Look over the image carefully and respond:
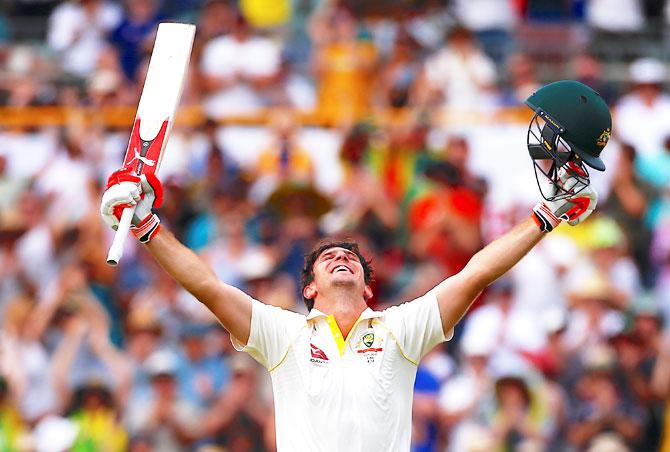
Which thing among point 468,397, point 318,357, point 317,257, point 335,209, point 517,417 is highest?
point 335,209

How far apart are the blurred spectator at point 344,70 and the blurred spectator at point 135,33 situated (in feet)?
5.51

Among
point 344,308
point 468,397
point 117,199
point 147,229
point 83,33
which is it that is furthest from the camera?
point 83,33

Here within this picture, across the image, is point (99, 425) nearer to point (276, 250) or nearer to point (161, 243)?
point (276, 250)

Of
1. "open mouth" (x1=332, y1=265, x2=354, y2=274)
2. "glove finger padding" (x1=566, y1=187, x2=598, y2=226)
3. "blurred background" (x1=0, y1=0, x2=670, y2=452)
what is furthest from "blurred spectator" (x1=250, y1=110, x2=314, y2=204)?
"glove finger padding" (x1=566, y1=187, x2=598, y2=226)

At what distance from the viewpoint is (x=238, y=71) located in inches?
611

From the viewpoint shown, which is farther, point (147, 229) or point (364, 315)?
point (364, 315)

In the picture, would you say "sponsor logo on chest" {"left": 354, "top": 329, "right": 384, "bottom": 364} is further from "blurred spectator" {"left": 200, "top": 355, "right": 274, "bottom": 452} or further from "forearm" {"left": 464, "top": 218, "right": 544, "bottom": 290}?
"blurred spectator" {"left": 200, "top": 355, "right": 274, "bottom": 452}

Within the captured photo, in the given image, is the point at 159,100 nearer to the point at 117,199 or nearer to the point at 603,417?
the point at 117,199

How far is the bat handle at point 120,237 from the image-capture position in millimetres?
7273

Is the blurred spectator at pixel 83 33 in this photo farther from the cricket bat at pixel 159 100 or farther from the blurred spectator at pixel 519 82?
the cricket bat at pixel 159 100

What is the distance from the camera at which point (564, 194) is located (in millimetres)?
7969

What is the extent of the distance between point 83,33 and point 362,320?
9.15 meters

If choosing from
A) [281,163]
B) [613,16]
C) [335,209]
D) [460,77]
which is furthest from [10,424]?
[613,16]

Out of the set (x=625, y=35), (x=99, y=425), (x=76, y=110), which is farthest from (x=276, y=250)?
(x=625, y=35)
